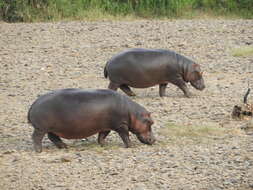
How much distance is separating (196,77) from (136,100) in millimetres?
1038

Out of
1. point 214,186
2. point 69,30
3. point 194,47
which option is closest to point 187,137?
point 214,186

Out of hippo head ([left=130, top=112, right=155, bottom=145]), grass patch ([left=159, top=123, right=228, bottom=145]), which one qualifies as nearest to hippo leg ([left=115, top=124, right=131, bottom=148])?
hippo head ([left=130, top=112, right=155, bottom=145])

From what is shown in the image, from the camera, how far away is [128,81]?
11.9 m

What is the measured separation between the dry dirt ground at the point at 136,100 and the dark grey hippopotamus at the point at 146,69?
0.84 feet

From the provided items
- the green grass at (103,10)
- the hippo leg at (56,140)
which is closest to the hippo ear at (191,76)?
the hippo leg at (56,140)

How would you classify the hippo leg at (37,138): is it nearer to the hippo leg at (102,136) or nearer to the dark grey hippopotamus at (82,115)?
the dark grey hippopotamus at (82,115)

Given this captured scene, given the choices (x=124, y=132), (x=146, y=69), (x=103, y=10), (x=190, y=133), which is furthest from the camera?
(x=103, y=10)

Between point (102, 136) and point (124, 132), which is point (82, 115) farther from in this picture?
point (124, 132)

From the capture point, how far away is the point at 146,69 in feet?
38.8

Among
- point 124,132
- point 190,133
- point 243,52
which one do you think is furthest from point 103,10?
point 124,132

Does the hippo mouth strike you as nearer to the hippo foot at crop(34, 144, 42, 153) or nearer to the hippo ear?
the hippo foot at crop(34, 144, 42, 153)

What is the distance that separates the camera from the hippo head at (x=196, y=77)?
1233 centimetres

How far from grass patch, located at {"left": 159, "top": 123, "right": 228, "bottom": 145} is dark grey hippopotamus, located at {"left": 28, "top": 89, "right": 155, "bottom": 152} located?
1.70ft

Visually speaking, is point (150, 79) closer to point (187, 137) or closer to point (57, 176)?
point (187, 137)
